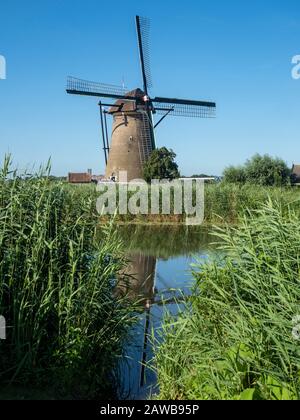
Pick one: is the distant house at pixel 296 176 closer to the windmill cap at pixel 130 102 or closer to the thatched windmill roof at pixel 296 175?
the thatched windmill roof at pixel 296 175

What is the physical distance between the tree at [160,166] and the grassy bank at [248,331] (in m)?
27.0

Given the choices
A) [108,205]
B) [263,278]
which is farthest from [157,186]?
[263,278]

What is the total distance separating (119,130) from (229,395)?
29.6m

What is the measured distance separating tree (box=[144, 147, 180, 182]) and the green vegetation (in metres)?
7.66

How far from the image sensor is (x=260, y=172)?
3944cm

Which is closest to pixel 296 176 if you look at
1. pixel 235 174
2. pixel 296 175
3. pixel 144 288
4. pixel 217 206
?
pixel 296 175

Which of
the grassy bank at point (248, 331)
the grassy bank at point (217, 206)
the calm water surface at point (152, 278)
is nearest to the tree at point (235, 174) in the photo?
the grassy bank at point (217, 206)

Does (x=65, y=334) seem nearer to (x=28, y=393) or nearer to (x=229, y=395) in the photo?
(x=28, y=393)

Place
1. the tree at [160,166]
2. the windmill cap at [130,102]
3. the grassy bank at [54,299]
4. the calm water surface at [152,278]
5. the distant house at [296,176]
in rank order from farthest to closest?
the distant house at [296,176] → the tree at [160,166] → the windmill cap at [130,102] → the calm water surface at [152,278] → the grassy bank at [54,299]

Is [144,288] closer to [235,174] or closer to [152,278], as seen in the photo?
[152,278]

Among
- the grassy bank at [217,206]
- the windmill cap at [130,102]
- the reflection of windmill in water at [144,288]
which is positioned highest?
the windmill cap at [130,102]

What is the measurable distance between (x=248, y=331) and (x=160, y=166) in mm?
28521

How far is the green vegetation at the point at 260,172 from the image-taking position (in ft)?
127

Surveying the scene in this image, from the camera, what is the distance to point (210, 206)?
1858 cm
